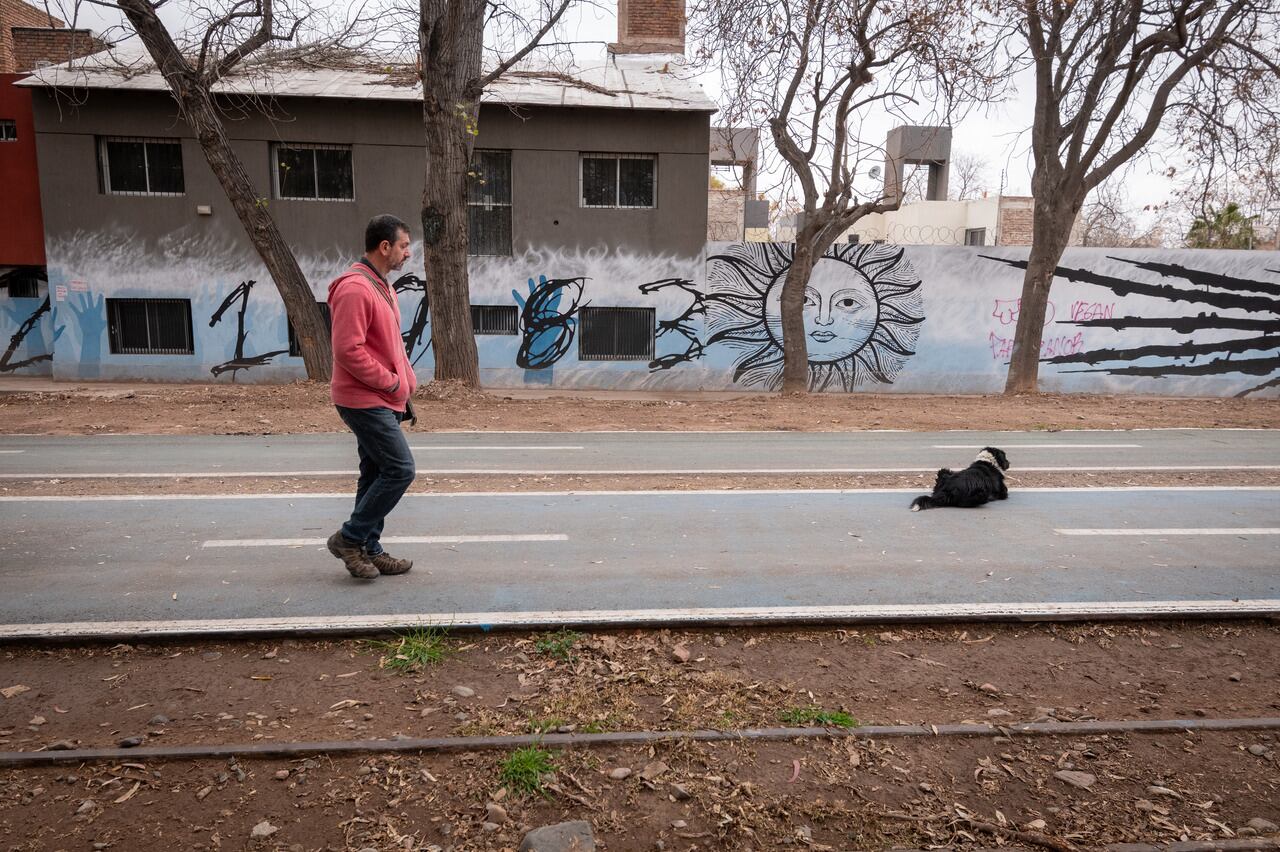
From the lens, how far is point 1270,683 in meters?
3.84

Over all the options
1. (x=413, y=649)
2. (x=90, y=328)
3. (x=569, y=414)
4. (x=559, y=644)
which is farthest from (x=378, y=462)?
(x=90, y=328)

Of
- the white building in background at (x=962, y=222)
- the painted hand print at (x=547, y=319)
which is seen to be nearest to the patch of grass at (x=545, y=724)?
the painted hand print at (x=547, y=319)

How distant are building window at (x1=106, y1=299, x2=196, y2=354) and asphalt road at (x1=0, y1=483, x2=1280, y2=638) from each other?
48.0 feet

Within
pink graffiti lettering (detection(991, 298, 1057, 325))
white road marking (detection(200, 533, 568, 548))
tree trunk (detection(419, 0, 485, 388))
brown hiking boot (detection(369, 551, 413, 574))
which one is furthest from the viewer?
pink graffiti lettering (detection(991, 298, 1057, 325))

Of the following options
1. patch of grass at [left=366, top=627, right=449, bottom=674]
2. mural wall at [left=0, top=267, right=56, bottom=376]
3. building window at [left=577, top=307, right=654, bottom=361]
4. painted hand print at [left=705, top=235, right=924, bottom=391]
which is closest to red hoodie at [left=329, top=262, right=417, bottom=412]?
patch of grass at [left=366, top=627, right=449, bottom=674]

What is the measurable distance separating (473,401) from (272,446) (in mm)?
3911

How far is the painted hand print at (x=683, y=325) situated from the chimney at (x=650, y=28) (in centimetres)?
698

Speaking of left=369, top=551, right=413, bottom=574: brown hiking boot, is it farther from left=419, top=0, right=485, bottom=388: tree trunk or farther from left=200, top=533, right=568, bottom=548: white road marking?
left=419, top=0, right=485, bottom=388: tree trunk

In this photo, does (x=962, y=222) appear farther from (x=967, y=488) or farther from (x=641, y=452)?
(x=967, y=488)

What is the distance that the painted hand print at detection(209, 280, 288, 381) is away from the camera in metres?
19.9

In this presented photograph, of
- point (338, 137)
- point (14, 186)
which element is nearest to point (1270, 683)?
point (338, 137)

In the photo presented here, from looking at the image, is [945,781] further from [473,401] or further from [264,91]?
[264,91]

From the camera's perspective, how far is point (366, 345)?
461 cm

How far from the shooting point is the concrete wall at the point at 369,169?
19156 mm
